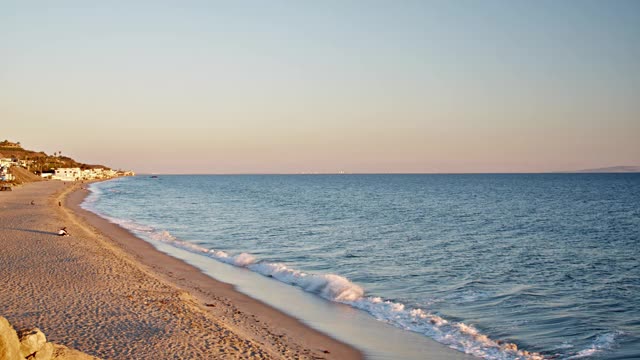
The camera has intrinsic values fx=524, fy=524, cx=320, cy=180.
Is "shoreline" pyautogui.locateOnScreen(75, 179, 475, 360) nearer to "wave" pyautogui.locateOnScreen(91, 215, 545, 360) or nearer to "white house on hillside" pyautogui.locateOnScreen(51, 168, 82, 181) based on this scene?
"wave" pyautogui.locateOnScreen(91, 215, 545, 360)

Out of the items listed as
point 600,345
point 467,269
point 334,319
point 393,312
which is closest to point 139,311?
point 334,319

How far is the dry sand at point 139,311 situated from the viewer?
13.5 m

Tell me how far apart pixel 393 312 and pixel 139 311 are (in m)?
8.53

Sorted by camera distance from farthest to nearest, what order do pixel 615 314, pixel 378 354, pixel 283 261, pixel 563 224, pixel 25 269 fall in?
pixel 563 224 < pixel 283 261 < pixel 25 269 < pixel 615 314 < pixel 378 354

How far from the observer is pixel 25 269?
2195cm

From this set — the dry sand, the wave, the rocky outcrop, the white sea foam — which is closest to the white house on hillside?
the dry sand

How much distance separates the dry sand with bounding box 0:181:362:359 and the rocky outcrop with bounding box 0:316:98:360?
8.62 ft

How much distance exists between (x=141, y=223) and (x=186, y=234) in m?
10.4

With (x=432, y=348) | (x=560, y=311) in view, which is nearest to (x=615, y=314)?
(x=560, y=311)

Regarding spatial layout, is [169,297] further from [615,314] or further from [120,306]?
[615,314]

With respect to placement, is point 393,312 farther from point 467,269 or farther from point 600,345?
point 467,269

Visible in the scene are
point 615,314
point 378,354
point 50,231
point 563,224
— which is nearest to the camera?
point 378,354

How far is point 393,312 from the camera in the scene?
18.5m

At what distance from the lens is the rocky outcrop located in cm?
786
